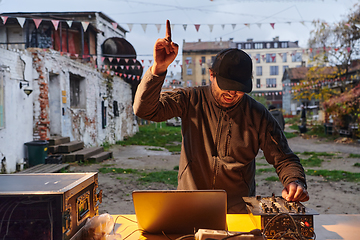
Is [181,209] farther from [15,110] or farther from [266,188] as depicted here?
[15,110]

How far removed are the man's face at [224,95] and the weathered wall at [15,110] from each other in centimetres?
675

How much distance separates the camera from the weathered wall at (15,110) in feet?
23.7

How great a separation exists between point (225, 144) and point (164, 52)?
0.81 meters

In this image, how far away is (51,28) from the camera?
46.3 feet

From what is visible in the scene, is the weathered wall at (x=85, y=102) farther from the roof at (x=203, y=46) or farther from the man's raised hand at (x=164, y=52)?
the roof at (x=203, y=46)

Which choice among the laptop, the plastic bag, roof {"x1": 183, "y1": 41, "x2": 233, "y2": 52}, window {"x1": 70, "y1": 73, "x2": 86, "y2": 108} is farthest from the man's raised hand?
roof {"x1": 183, "y1": 41, "x2": 233, "y2": 52}

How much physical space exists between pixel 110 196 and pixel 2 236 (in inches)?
176

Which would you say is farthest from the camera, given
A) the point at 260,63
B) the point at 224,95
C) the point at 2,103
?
the point at 260,63

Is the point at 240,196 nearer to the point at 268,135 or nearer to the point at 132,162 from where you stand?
the point at 268,135

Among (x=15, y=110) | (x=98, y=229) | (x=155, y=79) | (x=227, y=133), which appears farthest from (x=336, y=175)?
(x=15, y=110)

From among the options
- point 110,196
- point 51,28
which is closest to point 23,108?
point 110,196

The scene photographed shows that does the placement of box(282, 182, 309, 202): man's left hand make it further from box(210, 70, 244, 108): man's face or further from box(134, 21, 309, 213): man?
box(210, 70, 244, 108): man's face

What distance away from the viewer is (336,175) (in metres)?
7.30

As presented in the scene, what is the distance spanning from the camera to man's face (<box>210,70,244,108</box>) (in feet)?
6.77
